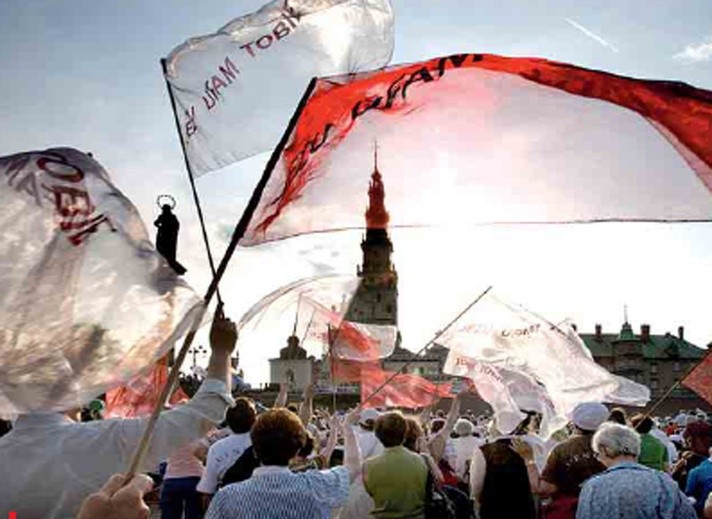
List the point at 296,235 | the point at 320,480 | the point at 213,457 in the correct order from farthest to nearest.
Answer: the point at 213,457 → the point at 296,235 → the point at 320,480

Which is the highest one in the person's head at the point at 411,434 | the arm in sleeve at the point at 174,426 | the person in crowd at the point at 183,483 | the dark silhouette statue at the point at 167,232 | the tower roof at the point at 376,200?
the tower roof at the point at 376,200

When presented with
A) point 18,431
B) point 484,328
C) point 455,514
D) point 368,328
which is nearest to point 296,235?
point 18,431

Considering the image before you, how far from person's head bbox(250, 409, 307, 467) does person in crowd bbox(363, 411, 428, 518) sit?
7.85ft

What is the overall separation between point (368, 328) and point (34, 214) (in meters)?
11.5

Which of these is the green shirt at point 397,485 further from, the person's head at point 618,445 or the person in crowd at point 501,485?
the person's head at point 618,445

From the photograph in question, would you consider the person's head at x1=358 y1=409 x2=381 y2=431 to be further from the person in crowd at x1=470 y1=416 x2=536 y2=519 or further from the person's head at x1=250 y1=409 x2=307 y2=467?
A: the person's head at x1=250 y1=409 x2=307 y2=467

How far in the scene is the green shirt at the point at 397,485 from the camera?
7074mm

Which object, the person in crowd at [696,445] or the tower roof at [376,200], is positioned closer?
the tower roof at [376,200]

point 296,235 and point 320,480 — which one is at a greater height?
point 296,235

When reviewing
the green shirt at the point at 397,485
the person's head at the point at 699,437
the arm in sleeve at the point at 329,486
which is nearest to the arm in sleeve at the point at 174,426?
the arm in sleeve at the point at 329,486

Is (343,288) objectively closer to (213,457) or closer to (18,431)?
(213,457)

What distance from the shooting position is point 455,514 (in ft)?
24.0

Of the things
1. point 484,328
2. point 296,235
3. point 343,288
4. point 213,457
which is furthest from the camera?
point 484,328

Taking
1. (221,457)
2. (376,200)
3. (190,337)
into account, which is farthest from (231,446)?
(190,337)
